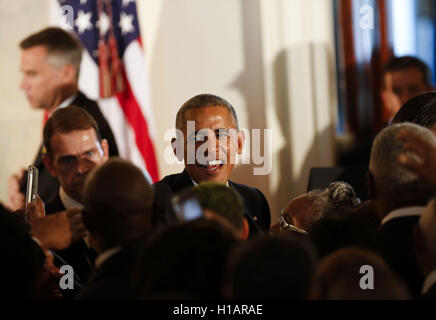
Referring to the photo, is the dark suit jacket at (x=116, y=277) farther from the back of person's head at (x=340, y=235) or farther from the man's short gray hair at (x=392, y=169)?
the man's short gray hair at (x=392, y=169)

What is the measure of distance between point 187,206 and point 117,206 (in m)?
0.17

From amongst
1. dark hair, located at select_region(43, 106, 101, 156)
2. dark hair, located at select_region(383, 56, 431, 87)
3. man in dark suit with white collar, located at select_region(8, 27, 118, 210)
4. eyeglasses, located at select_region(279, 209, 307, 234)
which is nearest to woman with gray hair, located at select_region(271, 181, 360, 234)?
eyeglasses, located at select_region(279, 209, 307, 234)

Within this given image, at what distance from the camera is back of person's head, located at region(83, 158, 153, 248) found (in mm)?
1479

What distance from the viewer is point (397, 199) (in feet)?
5.42

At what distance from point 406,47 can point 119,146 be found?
6.96 feet

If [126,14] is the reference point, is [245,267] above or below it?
below

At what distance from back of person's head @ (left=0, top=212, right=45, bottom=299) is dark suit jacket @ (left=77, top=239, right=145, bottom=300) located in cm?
12

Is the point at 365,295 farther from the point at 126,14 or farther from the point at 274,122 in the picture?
the point at 126,14

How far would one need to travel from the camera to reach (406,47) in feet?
14.4

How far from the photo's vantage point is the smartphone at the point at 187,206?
4.66ft

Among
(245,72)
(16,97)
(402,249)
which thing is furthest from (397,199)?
(16,97)

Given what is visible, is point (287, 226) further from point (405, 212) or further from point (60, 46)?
point (60, 46)

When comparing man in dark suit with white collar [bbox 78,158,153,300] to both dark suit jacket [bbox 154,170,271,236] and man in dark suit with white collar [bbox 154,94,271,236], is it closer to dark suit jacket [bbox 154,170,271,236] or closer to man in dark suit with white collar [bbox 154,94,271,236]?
dark suit jacket [bbox 154,170,271,236]
